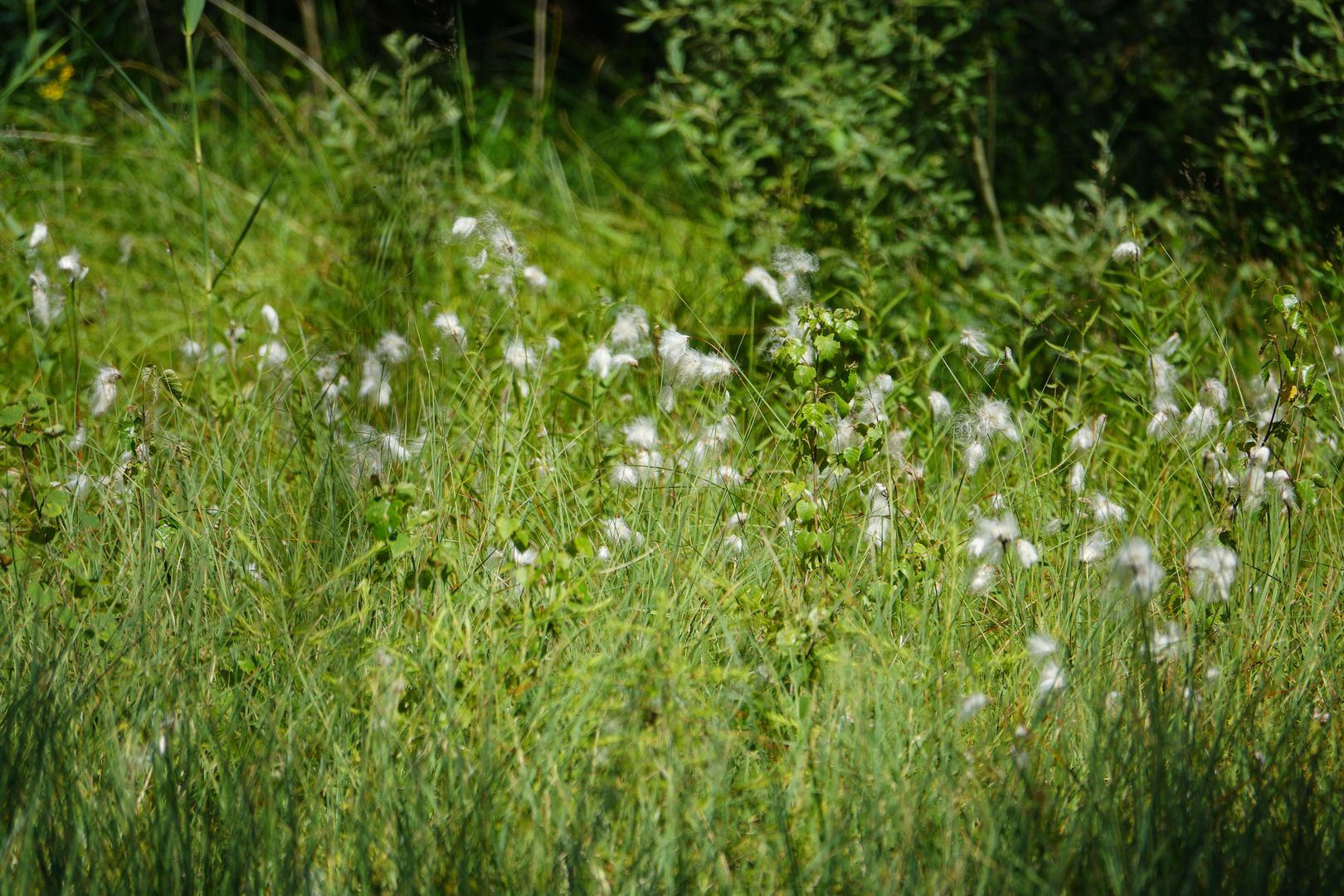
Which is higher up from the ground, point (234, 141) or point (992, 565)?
point (992, 565)

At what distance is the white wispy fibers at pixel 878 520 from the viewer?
7.27ft

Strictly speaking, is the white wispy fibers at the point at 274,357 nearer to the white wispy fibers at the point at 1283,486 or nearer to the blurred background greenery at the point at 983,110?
the blurred background greenery at the point at 983,110

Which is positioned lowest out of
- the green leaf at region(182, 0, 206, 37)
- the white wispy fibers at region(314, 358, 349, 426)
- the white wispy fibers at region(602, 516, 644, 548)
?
the white wispy fibers at region(314, 358, 349, 426)

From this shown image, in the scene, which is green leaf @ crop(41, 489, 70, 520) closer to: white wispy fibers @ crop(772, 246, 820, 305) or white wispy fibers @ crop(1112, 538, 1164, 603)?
white wispy fibers @ crop(772, 246, 820, 305)

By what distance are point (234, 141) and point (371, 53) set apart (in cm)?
176

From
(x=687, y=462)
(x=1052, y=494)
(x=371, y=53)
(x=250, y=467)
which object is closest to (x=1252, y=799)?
(x=1052, y=494)

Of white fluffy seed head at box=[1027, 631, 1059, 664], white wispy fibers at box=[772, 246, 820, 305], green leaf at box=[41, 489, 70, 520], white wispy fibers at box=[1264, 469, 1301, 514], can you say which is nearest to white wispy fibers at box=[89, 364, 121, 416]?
green leaf at box=[41, 489, 70, 520]

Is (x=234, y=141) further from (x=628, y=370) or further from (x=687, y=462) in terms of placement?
(x=687, y=462)

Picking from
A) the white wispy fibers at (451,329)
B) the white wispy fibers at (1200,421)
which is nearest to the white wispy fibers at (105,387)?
the white wispy fibers at (451,329)

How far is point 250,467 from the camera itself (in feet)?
8.30

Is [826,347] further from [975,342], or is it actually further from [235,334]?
[235,334]

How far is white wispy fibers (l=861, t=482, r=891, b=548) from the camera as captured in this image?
2.21 metres

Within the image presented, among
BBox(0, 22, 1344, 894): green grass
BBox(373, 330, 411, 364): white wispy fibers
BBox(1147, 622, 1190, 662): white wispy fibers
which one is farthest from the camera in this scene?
BBox(373, 330, 411, 364): white wispy fibers

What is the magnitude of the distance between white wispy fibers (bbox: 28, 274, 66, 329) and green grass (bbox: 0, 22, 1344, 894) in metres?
0.06
